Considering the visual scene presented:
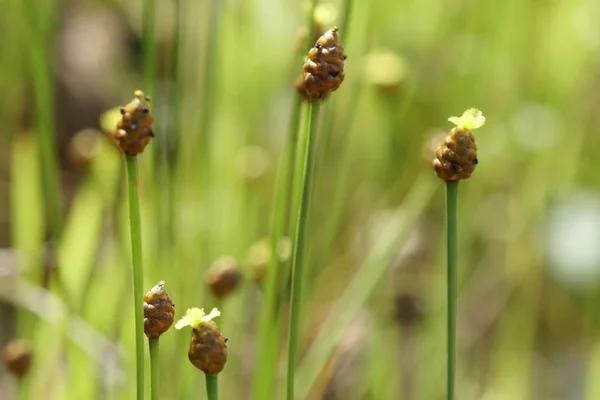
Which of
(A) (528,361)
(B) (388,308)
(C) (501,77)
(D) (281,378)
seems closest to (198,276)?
(D) (281,378)

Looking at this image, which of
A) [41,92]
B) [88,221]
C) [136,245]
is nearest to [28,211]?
[88,221]

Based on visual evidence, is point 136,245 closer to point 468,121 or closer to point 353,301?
point 468,121

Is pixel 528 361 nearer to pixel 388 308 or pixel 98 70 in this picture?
pixel 388 308

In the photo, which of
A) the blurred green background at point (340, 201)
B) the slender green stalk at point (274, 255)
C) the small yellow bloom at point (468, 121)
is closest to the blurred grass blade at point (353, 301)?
the blurred green background at point (340, 201)

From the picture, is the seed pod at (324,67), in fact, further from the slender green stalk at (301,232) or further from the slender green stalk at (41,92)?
the slender green stalk at (41,92)

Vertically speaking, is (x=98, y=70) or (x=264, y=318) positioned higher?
(x=98, y=70)

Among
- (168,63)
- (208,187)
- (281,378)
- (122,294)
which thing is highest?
(168,63)

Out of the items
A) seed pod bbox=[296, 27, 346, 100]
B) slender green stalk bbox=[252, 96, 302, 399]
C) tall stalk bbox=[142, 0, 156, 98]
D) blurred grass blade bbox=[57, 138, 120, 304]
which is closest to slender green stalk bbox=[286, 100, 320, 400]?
seed pod bbox=[296, 27, 346, 100]
